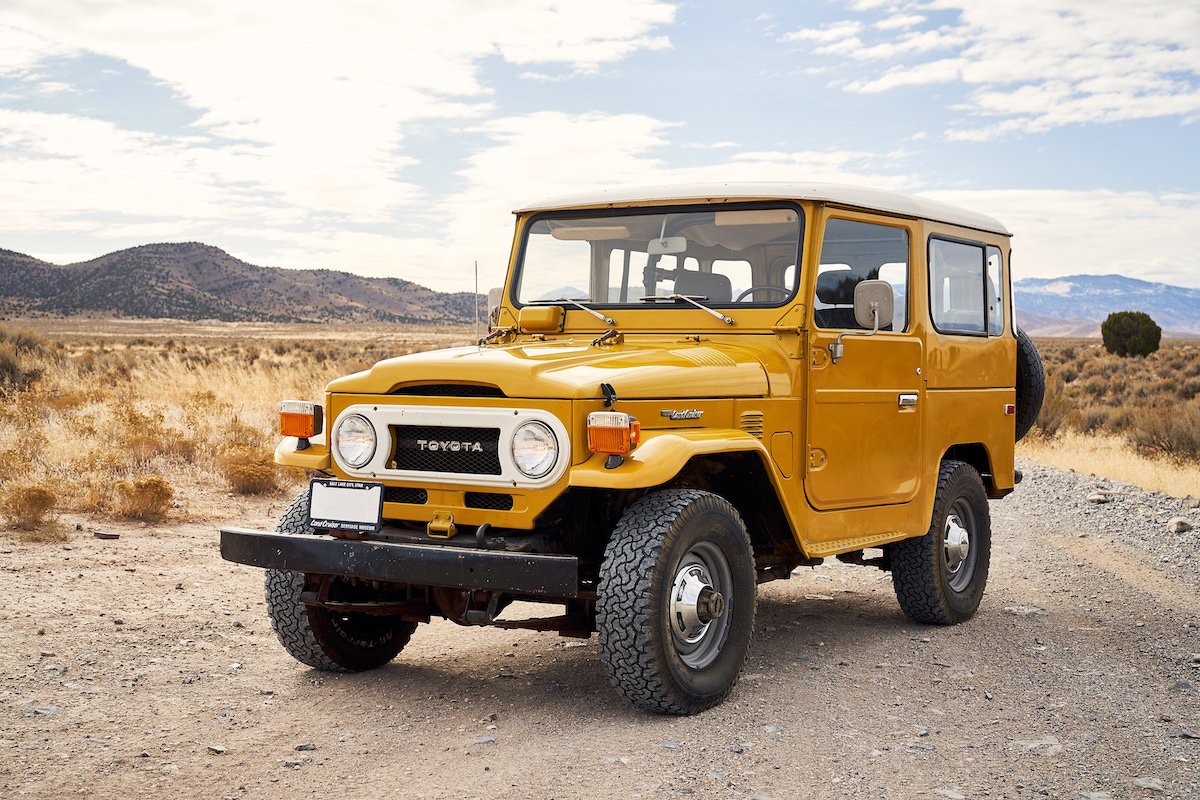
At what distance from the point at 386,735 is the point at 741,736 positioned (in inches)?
60.4

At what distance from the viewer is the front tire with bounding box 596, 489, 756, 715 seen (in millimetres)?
5113

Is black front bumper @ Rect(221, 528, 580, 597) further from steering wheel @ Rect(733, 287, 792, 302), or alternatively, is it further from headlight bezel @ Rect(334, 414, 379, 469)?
steering wheel @ Rect(733, 287, 792, 302)

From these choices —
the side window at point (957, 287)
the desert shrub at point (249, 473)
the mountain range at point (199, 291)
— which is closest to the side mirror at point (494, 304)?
the side window at point (957, 287)

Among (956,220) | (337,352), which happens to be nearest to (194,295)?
(337,352)

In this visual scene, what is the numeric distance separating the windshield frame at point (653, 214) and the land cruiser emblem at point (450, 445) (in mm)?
1572

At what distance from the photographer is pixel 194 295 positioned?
11550cm

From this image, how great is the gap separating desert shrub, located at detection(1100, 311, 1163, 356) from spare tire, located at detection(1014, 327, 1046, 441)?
39603 millimetres

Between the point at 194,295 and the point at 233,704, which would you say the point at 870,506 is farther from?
the point at 194,295

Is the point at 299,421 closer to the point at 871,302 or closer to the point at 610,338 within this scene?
the point at 610,338

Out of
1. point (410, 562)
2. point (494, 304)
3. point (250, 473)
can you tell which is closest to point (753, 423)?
point (410, 562)

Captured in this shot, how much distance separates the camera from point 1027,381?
871cm

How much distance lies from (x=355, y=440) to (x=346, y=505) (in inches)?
13.7

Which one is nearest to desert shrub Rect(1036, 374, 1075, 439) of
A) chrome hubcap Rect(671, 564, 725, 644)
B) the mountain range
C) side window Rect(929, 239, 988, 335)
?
side window Rect(929, 239, 988, 335)

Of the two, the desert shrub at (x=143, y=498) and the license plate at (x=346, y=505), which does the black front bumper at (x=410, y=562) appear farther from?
the desert shrub at (x=143, y=498)
